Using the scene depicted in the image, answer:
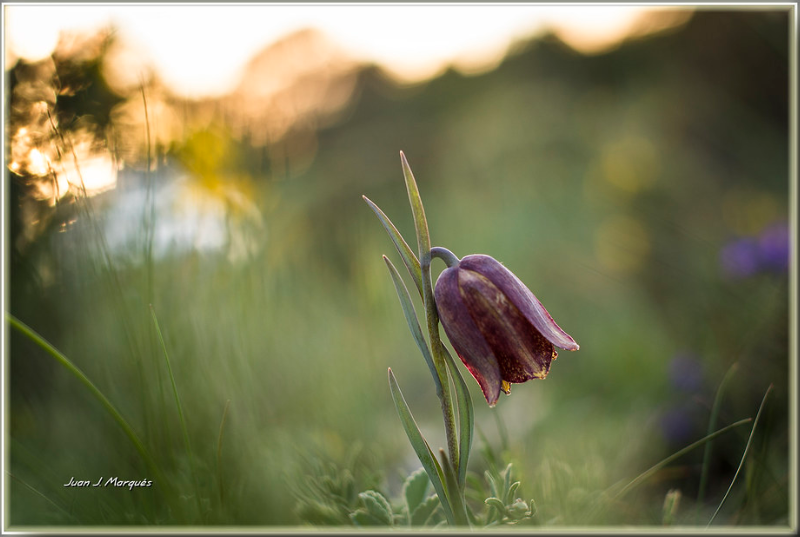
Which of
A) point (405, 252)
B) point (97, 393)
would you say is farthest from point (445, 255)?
point (97, 393)

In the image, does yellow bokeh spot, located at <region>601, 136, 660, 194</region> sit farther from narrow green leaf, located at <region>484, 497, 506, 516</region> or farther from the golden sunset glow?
narrow green leaf, located at <region>484, 497, 506, 516</region>

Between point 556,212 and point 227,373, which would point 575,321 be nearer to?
point 556,212

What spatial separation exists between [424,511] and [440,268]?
107 centimetres

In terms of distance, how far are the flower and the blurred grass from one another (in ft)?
1.21

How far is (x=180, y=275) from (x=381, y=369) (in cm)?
64

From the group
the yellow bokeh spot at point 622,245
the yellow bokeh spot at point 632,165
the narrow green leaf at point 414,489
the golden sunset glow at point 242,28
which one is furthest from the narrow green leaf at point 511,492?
the yellow bokeh spot at point 632,165

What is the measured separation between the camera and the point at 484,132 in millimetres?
2736

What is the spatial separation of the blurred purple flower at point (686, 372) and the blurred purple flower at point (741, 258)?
0.31 m

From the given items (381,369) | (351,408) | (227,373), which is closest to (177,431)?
(227,373)

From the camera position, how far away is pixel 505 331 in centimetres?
61

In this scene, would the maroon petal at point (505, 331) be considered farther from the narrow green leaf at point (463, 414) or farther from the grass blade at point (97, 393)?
the grass blade at point (97, 393)

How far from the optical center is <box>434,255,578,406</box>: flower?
593 millimetres

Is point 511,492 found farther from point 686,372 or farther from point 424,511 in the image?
point 686,372

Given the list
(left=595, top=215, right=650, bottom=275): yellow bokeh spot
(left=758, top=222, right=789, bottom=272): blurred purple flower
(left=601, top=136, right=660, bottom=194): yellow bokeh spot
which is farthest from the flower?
(left=601, top=136, right=660, bottom=194): yellow bokeh spot
